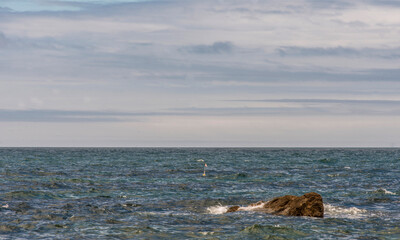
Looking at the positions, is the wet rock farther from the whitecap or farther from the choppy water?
the whitecap

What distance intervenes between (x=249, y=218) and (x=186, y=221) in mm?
3519

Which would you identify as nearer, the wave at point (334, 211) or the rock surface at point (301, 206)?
the rock surface at point (301, 206)

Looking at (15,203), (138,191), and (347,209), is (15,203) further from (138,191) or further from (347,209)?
(347,209)

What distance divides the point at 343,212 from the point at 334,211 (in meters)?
0.67

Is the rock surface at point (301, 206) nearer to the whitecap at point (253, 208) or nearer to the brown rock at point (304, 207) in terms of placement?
the brown rock at point (304, 207)

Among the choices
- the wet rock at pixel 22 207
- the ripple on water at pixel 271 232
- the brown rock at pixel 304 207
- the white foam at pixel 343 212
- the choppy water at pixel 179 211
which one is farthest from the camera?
the wet rock at pixel 22 207

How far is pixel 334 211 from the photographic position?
31.9 metres

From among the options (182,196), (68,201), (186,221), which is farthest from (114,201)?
(186,221)

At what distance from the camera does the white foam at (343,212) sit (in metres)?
30.1

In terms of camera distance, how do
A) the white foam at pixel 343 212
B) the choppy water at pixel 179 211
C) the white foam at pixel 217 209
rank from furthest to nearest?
the white foam at pixel 217 209, the white foam at pixel 343 212, the choppy water at pixel 179 211

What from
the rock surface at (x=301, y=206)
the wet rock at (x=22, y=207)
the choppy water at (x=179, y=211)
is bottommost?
the wet rock at (x=22, y=207)

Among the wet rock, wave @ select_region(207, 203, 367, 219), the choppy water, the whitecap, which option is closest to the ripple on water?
the choppy water

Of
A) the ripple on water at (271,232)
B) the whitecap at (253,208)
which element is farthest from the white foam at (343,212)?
the ripple on water at (271,232)

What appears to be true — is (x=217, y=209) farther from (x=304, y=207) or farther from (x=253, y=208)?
(x=304, y=207)
